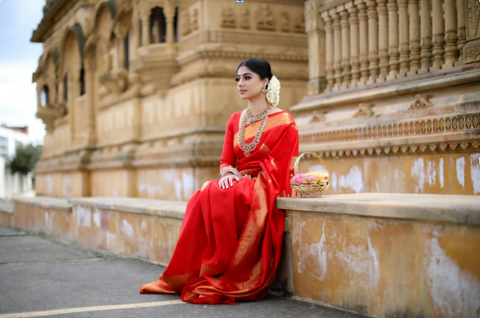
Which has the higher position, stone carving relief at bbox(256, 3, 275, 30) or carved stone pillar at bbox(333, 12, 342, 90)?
stone carving relief at bbox(256, 3, 275, 30)

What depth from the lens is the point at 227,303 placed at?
11.7 ft

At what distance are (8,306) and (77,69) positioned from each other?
44.6 ft

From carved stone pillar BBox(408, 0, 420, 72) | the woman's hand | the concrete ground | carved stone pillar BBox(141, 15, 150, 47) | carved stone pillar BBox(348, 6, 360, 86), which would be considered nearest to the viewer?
the concrete ground

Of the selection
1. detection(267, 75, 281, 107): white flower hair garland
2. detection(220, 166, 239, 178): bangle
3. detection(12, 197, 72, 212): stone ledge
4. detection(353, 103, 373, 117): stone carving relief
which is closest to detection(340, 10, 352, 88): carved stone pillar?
detection(353, 103, 373, 117): stone carving relief

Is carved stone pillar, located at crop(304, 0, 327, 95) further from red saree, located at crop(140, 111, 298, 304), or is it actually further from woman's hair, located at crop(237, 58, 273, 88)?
red saree, located at crop(140, 111, 298, 304)

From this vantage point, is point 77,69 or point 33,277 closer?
point 33,277

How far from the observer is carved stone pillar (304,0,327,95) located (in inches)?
255

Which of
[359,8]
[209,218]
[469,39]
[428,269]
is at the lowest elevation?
[428,269]

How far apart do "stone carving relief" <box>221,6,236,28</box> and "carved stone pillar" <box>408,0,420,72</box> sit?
4.10 metres

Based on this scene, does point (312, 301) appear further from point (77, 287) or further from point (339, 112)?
point (339, 112)

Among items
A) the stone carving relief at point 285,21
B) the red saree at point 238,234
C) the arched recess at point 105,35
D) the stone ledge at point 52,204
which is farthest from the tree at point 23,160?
the red saree at point 238,234

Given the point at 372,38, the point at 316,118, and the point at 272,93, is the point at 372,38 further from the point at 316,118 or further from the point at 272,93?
the point at 272,93

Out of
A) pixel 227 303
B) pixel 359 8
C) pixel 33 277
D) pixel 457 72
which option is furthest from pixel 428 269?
pixel 359 8

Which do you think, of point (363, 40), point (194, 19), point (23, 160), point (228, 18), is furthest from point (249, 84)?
point (23, 160)
